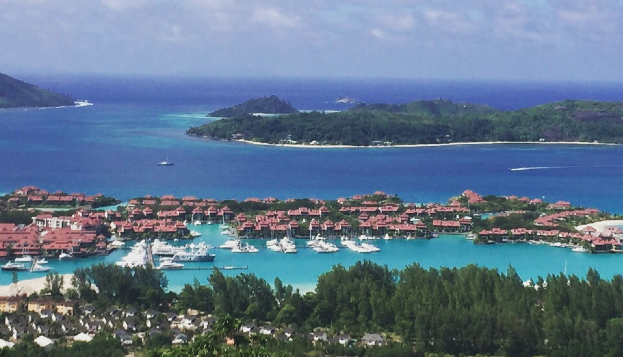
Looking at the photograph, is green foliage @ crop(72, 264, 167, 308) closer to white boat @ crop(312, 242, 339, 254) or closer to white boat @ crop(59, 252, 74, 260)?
white boat @ crop(59, 252, 74, 260)

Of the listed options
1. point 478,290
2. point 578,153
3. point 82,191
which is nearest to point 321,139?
point 578,153

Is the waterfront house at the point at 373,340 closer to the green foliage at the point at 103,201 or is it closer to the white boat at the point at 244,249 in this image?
the white boat at the point at 244,249

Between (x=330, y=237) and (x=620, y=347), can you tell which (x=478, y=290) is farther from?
(x=330, y=237)

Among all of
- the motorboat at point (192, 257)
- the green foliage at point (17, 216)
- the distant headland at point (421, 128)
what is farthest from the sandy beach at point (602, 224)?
the distant headland at point (421, 128)

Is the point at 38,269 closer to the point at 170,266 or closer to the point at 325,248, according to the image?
the point at 170,266

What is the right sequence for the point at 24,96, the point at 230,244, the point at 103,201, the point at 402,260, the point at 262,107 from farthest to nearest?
the point at 24,96 → the point at 262,107 → the point at 103,201 → the point at 230,244 → the point at 402,260

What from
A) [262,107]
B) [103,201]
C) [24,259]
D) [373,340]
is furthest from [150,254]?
[262,107]
